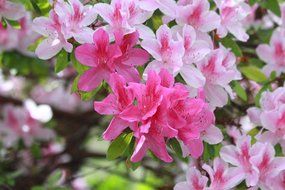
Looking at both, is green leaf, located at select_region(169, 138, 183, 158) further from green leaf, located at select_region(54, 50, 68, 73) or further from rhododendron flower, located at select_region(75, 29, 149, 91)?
green leaf, located at select_region(54, 50, 68, 73)

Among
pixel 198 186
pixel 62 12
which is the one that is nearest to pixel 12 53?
pixel 62 12

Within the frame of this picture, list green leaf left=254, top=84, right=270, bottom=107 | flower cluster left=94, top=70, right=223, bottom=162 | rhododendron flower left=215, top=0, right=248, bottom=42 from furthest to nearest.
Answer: green leaf left=254, top=84, right=270, bottom=107
rhododendron flower left=215, top=0, right=248, bottom=42
flower cluster left=94, top=70, right=223, bottom=162

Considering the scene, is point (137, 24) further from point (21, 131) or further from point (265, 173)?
point (21, 131)

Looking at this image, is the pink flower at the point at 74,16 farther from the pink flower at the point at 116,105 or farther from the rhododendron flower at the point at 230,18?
the rhododendron flower at the point at 230,18

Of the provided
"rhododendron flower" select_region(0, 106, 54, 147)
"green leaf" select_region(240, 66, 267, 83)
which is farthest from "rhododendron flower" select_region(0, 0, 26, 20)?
"rhododendron flower" select_region(0, 106, 54, 147)

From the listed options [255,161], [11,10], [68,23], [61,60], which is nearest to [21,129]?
[11,10]

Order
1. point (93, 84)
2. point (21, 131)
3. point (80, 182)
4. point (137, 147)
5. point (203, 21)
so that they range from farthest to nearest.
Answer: point (80, 182) < point (21, 131) < point (203, 21) < point (93, 84) < point (137, 147)
